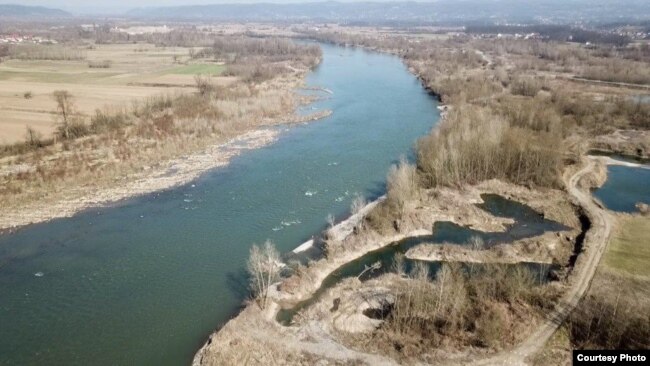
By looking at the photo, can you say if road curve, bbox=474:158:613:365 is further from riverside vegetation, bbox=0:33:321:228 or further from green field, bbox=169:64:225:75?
green field, bbox=169:64:225:75

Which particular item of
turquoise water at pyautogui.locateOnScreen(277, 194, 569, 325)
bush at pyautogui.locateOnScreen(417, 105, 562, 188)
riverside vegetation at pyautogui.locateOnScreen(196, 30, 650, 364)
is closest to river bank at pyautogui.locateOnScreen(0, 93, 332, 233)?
riverside vegetation at pyautogui.locateOnScreen(196, 30, 650, 364)

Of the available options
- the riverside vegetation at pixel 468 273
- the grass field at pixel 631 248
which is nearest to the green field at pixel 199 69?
the riverside vegetation at pixel 468 273

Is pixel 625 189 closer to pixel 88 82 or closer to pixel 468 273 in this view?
pixel 468 273

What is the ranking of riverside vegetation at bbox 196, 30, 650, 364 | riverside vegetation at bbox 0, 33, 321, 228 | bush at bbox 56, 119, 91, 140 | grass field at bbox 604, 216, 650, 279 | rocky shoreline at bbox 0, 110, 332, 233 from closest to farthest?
riverside vegetation at bbox 196, 30, 650, 364
grass field at bbox 604, 216, 650, 279
rocky shoreline at bbox 0, 110, 332, 233
riverside vegetation at bbox 0, 33, 321, 228
bush at bbox 56, 119, 91, 140

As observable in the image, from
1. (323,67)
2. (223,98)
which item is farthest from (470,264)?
(323,67)

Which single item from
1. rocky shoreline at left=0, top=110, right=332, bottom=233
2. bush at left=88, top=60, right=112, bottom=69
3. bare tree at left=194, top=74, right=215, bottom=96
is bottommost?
rocky shoreline at left=0, top=110, right=332, bottom=233

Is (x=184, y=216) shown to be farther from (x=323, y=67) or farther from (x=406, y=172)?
(x=323, y=67)

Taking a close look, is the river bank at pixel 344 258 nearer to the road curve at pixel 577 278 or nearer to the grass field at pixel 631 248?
the road curve at pixel 577 278
